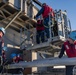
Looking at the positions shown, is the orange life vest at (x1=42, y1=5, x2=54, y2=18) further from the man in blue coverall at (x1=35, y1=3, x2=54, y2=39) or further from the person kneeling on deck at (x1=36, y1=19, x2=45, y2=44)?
the person kneeling on deck at (x1=36, y1=19, x2=45, y2=44)

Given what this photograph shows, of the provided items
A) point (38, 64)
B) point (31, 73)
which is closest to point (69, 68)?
point (38, 64)

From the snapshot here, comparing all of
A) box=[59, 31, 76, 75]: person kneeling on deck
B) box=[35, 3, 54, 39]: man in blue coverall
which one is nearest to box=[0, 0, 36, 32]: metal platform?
box=[35, 3, 54, 39]: man in blue coverall

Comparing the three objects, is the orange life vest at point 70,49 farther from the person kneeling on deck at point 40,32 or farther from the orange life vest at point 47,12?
the orange life vest at point 47,12

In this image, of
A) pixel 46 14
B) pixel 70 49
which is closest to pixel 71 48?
pixel 70 49

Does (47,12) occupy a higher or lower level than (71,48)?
higher

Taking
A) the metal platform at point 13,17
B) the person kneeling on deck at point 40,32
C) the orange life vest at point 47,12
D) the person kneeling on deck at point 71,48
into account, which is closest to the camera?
the person kneeling on deck at point 71,48

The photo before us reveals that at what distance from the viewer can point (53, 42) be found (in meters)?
8.06

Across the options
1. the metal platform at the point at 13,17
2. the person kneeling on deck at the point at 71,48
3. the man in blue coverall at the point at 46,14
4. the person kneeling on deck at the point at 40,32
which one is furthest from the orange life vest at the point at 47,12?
the person kneeling on deck at the point at 71,48

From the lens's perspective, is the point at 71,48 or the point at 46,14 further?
the point at 46,14

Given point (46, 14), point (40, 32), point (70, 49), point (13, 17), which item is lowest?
point (70, 49)

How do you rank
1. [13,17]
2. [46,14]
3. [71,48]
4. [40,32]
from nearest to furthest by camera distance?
1. [71,48]
2. [46,14]
3. [40,32]
4. [13,17]

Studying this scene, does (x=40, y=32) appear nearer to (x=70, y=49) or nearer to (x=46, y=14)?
(x=46, y=14)

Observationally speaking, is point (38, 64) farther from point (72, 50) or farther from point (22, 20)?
point (22, 20)

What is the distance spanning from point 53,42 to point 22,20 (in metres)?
3.41
